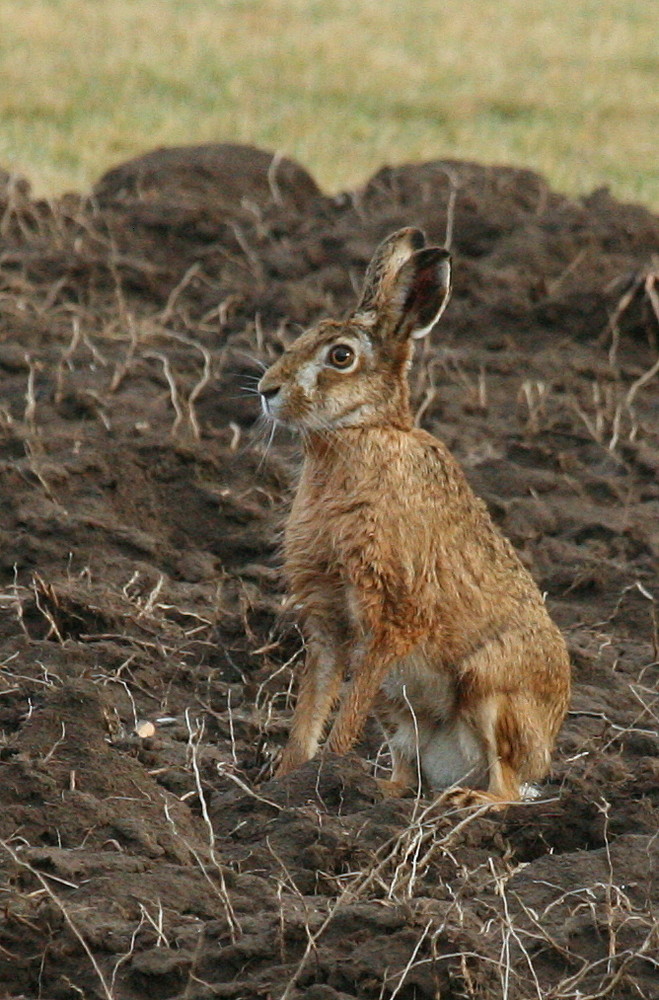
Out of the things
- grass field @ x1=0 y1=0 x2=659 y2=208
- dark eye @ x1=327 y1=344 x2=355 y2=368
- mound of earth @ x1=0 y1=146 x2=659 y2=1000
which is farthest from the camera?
grass field @ x1=0 y1=0 x2=659 y2=208

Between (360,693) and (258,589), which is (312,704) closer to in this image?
(360,693)

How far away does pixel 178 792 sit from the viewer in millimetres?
5234

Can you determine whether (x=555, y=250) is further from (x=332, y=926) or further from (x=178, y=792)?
(x=332, y=926)

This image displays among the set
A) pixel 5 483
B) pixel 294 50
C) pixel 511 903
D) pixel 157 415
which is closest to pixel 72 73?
pixel 294 50

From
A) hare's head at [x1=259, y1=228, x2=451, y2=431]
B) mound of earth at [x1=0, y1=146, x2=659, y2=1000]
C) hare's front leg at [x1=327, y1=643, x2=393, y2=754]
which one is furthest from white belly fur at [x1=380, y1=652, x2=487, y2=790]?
hare's head at [x1=259, y1=228, x2=451, y2=431]

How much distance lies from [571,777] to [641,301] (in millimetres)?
4481

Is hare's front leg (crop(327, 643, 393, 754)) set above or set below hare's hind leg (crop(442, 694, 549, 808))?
above

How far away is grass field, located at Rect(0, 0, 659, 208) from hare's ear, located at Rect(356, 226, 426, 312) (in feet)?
21.3

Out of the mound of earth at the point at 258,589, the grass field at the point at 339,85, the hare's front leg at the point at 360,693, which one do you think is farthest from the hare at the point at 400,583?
the grass field at the point at 339,85

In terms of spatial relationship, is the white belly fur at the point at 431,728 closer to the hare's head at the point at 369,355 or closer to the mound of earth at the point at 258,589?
the mound of earth at the point at 258,589

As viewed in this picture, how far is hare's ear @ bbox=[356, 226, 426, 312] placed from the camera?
18.2 feet

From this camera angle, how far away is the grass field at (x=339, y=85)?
13859 millimetres

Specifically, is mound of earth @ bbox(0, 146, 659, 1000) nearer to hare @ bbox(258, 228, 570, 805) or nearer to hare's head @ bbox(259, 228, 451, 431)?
hare @ bbox(258, 228, 570, 805)

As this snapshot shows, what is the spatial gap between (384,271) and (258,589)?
157 centimetres
